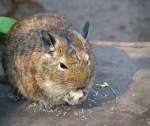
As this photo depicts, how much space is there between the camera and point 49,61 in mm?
5004

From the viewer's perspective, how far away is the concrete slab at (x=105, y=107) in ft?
16.9

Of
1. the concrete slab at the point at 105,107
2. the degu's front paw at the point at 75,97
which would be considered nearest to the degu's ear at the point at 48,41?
the degu's front paw at the point at 75,97

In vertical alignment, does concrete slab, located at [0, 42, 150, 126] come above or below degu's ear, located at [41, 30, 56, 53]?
below

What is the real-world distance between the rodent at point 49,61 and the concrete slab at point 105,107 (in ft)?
0.48

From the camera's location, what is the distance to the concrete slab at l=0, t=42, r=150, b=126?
16.9ft

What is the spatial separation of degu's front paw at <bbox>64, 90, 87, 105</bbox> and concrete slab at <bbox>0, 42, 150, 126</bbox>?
22cm

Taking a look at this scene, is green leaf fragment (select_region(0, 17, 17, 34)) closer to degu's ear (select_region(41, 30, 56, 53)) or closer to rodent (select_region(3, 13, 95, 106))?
rodent (select_region(3, 13, 95, 106))

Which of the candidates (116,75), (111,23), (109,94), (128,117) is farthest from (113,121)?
(111,23)

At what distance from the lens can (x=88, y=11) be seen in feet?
33.0

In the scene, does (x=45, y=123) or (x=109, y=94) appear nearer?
(x=45, y=123)

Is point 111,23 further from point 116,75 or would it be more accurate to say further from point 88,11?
point 116,75

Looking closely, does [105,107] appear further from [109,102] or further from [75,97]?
[75,97]

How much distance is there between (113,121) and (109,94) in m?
0.56

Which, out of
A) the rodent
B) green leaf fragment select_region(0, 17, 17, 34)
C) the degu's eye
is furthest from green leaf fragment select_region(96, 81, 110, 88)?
green leaf fragment select_region(0, 17, 17, 34)
